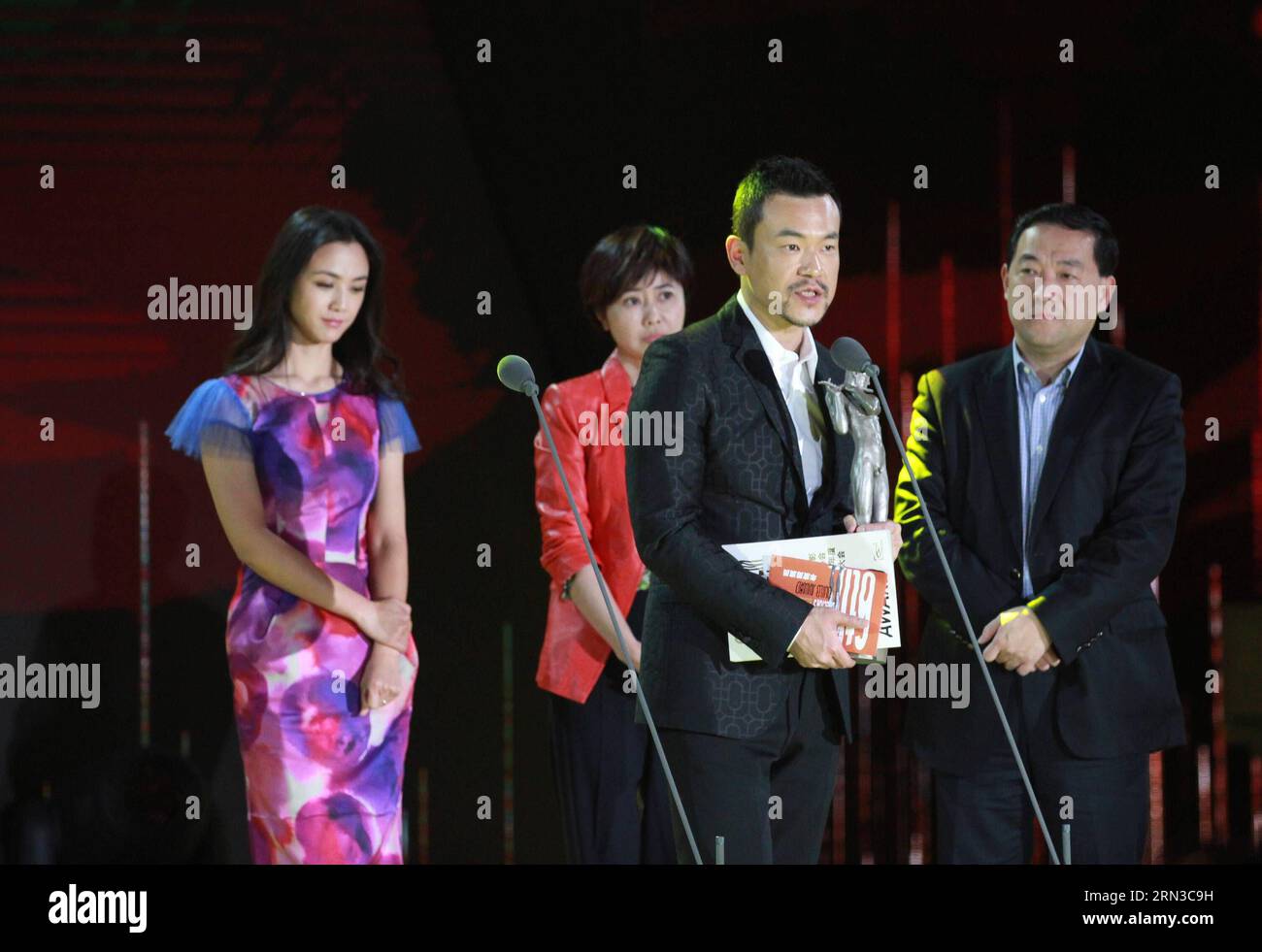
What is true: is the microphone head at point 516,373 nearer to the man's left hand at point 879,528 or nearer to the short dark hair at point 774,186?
the short dark hair at point 774,186

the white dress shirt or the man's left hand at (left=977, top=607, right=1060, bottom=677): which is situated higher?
the white dress shirt

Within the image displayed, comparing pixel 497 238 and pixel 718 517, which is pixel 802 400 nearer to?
pixel 718 517

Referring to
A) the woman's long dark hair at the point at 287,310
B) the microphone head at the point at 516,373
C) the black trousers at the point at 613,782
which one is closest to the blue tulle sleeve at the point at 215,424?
the woman's long dark hair at the point at 287,310

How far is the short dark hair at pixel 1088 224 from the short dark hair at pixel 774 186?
0.74 metres

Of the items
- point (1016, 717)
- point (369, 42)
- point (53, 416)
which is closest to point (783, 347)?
point (1016, 717)

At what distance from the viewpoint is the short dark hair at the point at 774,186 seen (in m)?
3.69

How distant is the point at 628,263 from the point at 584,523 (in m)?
0.71

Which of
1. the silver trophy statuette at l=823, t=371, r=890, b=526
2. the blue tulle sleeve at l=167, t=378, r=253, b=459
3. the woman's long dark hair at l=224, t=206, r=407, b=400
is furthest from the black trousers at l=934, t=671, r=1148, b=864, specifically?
the blue tulle sleeve at l=167, t=378, r=253, b=459

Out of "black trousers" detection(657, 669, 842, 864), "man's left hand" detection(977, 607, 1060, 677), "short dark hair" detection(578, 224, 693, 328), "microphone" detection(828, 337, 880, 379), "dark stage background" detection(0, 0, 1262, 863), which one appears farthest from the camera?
"dark stage background" detection(0, 0, 1262, 863)

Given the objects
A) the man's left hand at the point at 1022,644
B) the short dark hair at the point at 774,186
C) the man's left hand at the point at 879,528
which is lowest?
the man's left hand at the point at 1022,644

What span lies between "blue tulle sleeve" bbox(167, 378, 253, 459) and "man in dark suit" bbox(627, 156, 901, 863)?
1264mm

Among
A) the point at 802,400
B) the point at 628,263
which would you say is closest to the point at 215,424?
the point at 628,263

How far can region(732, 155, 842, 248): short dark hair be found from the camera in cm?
369

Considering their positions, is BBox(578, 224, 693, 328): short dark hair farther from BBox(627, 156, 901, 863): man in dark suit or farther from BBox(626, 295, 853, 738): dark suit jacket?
BBox(626, 295, 853, 738): dark suit jacket
